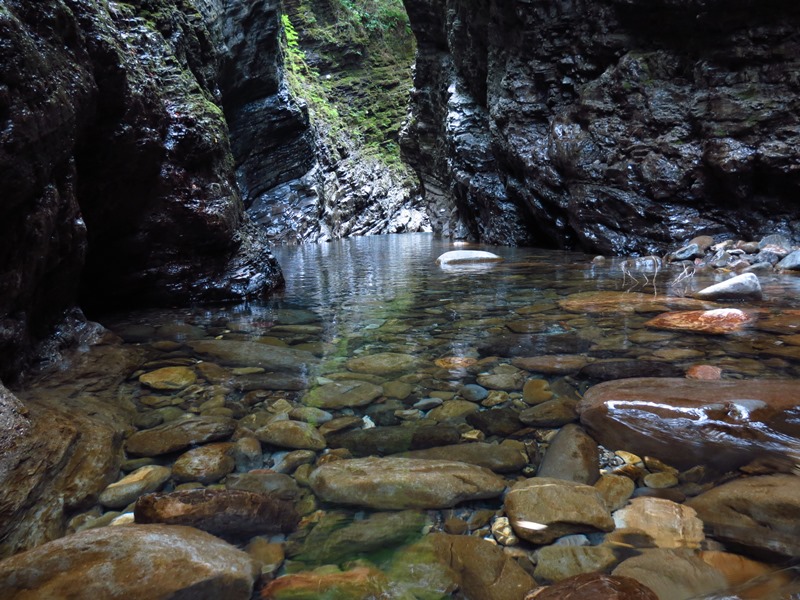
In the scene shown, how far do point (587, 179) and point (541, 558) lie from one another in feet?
29.6

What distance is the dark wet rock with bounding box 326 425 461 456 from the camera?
1.75m

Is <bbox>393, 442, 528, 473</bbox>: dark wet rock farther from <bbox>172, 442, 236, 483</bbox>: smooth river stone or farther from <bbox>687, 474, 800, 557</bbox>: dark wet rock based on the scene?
<bbox>172, 442, 236, 483</bbox>: smooth river stone

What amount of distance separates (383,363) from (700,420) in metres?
1.55

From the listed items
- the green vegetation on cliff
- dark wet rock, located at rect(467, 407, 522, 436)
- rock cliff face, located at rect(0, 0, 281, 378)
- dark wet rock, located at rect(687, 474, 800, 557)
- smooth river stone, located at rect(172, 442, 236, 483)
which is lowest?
smooth river stone, located at rect(172, 442, 236, 483)

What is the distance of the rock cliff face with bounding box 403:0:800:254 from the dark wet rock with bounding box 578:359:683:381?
6471mm

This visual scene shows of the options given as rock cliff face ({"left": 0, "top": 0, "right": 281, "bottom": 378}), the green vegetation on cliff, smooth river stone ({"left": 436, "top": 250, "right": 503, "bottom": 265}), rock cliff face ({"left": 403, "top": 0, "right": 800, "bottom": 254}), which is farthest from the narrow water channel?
the green vegetation on cliff

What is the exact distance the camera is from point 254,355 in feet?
9.61

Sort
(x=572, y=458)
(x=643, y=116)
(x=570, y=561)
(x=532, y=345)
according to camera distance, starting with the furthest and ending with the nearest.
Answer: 1. (x=643, y=116)
2. (x=532, y=345)
3. (x=572, y=458)
4. (x=570, y=561)

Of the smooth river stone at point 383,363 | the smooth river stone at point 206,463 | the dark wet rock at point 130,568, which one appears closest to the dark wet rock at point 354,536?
the dark wet rock at point 130,568

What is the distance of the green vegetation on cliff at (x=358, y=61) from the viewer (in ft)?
109

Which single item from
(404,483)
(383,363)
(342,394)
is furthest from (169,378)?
(404,483)

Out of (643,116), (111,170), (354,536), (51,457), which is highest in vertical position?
(643,116)

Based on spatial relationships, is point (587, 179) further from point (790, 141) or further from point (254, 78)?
point (254, 78)

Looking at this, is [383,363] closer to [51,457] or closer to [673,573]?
[51,457]
